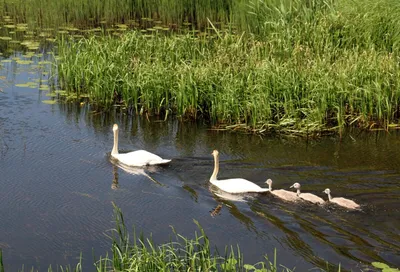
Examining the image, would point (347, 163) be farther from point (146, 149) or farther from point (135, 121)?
point (135, 121)

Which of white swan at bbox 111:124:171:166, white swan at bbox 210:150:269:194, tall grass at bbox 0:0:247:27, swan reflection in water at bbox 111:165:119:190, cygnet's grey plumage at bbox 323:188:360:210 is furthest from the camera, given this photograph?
tall grass at bbox 0:0:247:27

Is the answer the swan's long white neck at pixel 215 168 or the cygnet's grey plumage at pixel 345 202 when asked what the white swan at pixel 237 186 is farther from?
the cygnet's grey plumage at pixel 345 202

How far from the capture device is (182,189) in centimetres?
1052

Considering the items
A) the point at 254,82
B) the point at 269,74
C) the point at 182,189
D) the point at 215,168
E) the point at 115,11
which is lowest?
the point at 182,189

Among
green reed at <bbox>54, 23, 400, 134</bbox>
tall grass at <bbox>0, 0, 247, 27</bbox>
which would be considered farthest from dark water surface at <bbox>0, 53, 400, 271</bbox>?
tall grass at <bbox>0, 0, 247, 27</bbox>

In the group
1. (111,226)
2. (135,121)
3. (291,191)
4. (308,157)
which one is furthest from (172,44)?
(111,226)

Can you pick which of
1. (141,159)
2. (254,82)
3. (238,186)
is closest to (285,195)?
(238,186)

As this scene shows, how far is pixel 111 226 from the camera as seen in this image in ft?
30.2

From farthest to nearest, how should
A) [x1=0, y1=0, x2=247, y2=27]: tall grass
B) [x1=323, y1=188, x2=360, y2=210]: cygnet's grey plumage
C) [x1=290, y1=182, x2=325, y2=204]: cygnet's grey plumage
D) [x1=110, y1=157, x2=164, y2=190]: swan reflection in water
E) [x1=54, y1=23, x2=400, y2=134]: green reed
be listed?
[x1=0, y1=0, x2=247, y2=27]: tall grass < [x1=54, y1=23, x2=400, y2=134]: green reed < [x1=110, y1=157, x2=164, y2=190]: swan reflection in water < [x1=290, y1=182, x2=325, y2=204]: cygnet's grey plumage < [x1=323, y1=188, x2=360, y2=210]: cygnet's grey plumage

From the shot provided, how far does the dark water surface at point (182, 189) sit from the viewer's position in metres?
8.71

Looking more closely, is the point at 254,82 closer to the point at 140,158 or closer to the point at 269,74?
the point at 269,74

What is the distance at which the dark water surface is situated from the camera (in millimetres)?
8711

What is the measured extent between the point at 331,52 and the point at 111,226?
755cm

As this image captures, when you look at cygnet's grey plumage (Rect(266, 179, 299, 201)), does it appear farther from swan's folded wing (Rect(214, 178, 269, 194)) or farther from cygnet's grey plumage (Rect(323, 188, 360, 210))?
cygnet's grey plumage (Rect(323, 188, 360, 210))
